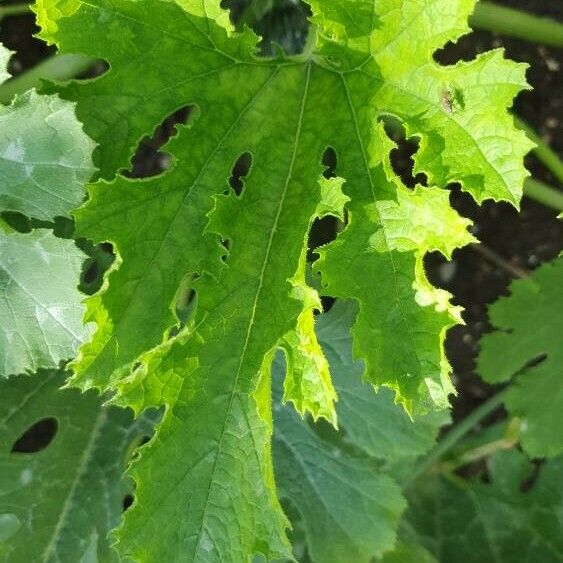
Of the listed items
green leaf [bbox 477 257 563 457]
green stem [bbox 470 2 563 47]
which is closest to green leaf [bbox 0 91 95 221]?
green leaf [bbox 477 257 563 457]

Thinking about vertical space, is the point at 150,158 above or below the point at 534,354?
above

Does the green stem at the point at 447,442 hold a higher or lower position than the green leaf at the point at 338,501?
higher

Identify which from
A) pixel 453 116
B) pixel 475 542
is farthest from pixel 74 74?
pixel 475 542

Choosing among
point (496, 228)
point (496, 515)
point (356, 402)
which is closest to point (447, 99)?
point (356, 402)

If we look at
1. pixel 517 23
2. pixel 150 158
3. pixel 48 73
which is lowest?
pixel 48 73

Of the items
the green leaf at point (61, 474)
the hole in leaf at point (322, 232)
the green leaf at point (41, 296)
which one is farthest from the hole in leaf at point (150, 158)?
the green leaf at point (41, 296)

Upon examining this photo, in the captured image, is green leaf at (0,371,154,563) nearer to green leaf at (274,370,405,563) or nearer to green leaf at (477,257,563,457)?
green leaf at (274,370,405,563)

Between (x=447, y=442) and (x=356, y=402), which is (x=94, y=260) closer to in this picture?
(x=356, y=402)

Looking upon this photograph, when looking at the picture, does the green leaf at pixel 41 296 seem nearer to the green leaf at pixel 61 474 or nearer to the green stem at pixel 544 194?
the green leaf at pixel 61 474
